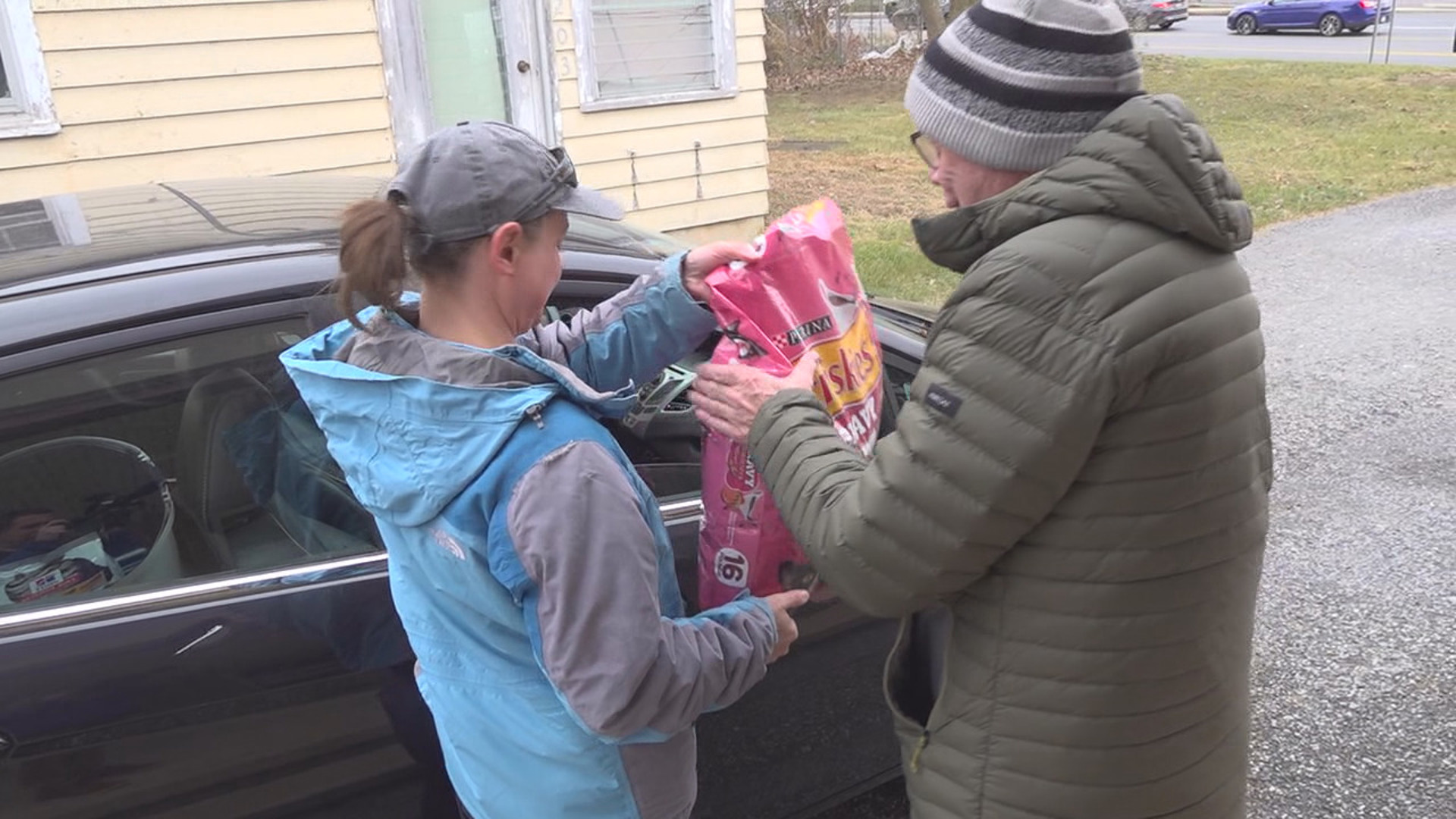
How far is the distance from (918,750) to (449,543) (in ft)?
2.28

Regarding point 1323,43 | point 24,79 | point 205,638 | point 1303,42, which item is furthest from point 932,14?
point 205,638

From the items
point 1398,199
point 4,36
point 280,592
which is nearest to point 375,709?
point 280,592

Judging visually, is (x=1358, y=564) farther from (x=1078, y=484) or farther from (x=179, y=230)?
(x=179, y=230)

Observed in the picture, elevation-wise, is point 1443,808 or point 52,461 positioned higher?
point 52,461

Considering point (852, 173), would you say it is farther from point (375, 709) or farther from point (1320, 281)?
point (375, 709)

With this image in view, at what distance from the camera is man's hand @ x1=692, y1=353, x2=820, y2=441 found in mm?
1550

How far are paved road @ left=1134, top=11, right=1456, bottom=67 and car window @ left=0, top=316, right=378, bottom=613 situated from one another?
22976 millimetres

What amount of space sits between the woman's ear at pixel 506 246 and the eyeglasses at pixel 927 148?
525mm

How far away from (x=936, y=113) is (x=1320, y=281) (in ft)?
24.8

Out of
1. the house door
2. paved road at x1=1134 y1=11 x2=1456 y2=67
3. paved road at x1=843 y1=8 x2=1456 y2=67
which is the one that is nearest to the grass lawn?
the house door

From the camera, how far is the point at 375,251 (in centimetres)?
141

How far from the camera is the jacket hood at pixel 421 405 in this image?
1.35m

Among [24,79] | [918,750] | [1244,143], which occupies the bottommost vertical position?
[1244,143]

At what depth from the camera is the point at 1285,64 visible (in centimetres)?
2034
